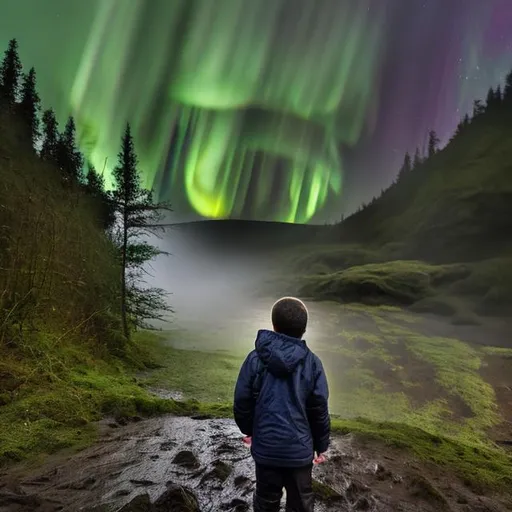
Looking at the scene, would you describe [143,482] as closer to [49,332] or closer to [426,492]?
[426,492]

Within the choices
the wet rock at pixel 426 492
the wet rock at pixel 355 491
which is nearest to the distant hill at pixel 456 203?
the wet rock at pixel 426 492

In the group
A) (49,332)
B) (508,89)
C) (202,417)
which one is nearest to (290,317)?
(202,417)

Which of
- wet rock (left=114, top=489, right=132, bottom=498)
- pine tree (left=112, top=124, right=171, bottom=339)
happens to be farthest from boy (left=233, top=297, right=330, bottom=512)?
pine tree (left=112, top=124, right=171, bottom=339)

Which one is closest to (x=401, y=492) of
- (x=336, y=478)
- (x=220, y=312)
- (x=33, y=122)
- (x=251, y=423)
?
(x=336, y=478)

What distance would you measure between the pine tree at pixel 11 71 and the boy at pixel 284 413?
32.0m

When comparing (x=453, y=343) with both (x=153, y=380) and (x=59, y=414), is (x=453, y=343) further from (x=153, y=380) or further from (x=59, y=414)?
(x=59, y=414)

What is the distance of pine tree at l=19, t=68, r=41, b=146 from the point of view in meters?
27.8

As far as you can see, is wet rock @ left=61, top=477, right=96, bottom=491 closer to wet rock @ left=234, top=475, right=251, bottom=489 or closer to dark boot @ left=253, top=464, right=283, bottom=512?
wet rock @ left=234, top=475, right=251, bottom=489

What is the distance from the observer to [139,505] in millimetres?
3611

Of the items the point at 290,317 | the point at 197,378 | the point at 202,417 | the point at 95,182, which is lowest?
the point at 197,378

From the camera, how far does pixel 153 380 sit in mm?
12055

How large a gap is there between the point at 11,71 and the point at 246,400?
35379mm

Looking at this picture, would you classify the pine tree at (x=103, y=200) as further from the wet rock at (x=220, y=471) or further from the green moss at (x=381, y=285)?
the green moss at (x=381, y=285)

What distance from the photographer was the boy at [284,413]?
306 cm
